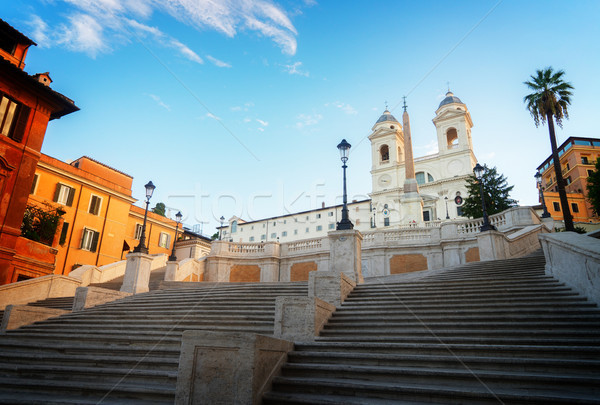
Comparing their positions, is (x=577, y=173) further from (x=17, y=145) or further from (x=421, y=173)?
(x=17, y=145)

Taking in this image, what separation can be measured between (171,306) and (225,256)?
1146 cm

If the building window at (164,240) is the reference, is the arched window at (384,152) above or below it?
above

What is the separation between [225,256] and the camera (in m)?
23.0

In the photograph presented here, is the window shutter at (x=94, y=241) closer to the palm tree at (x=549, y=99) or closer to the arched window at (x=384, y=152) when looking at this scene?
the palm tree at (x=549, y=99)

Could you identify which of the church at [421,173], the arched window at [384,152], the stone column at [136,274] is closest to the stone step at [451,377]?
the stone column at [136,274]

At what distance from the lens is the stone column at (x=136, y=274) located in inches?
631

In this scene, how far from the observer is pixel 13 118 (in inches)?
748

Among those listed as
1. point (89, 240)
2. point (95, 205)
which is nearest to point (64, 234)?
point (89, 240)

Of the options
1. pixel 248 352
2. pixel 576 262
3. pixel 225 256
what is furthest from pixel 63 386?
pixel 225 256

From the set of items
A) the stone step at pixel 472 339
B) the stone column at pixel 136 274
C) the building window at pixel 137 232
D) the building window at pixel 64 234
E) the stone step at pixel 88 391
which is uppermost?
the building window at pixel 137 232

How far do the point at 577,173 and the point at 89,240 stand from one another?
7055cm

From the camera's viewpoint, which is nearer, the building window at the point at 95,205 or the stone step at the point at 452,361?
the stone step at the point at 452,361

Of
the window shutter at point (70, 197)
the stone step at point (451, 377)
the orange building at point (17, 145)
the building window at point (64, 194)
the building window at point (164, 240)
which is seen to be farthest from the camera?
the building window at point (164, 240)

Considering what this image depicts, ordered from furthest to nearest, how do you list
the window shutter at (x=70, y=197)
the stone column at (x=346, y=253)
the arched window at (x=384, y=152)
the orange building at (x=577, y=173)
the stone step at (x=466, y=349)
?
the arched window at (x=384, y=152), the orange building at (x=577, y=173), the window shutter at (x=70, y=197), the stone column at (x=346, y=253), the stone step at (x=466, y=349)
